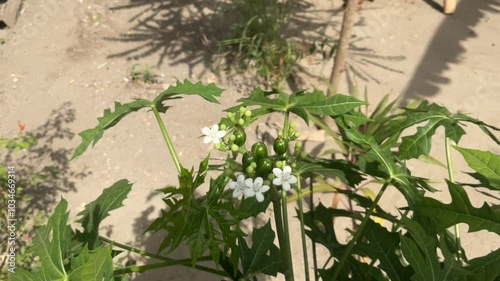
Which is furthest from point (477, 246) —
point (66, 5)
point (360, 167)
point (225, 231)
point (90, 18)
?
point (66, 5)

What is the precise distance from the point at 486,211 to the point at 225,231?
0.52 meters

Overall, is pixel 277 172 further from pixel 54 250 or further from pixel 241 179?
pixel 54 250

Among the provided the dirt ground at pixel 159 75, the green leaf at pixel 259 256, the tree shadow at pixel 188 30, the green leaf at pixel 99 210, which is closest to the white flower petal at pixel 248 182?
the green leaf at pixel 259 256

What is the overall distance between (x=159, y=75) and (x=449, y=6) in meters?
2.66

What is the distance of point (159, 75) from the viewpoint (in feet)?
12.3

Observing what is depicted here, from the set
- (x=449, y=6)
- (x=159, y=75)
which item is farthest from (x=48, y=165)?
(x=449, y=6)

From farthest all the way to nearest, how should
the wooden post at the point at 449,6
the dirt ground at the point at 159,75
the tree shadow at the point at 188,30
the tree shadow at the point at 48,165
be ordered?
the wooden post at the point at 449,6, the tree shadow at the point at 188,30, the dirt ground at the point at 159,75, the tree shadow at the point at 48,165

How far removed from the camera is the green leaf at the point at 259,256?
1155 mm

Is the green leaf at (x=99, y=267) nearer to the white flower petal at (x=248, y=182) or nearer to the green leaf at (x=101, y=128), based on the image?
the white flower petal at (x=248, y=182)

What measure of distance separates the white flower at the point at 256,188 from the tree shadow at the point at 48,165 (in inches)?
88.5

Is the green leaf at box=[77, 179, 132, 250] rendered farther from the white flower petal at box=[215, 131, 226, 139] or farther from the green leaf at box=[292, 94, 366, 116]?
the green leaf at box=[292, 94, 366, 116]

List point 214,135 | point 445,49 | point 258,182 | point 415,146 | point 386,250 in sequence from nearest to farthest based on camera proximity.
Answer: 1. point 258,182
2. point 214,135
3. point 386,250
4. point 415,146
5. point 445,49

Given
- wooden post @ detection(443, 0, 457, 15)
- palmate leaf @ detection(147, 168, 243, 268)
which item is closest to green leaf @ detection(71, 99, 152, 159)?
palmate leaf @ detection(147, 168, 243, 268)

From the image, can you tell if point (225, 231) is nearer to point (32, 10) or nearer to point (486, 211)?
point (486, 211)
